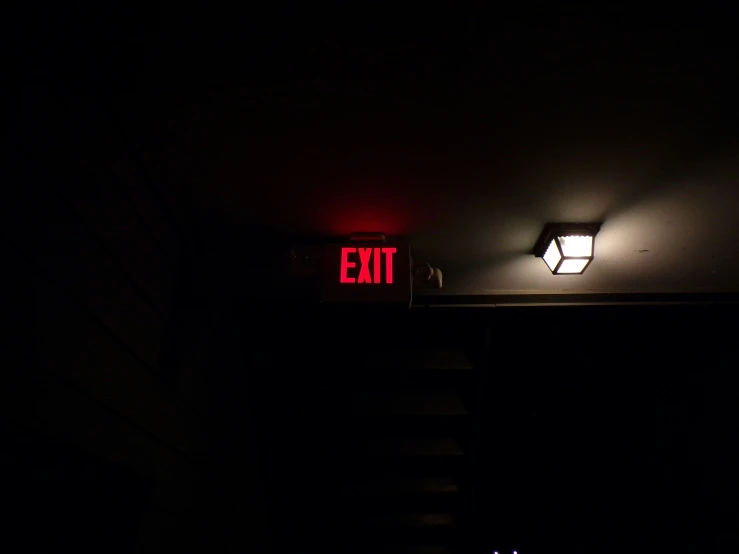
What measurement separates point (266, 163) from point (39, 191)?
1.32 meters

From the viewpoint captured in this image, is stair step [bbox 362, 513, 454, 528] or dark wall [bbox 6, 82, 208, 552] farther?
stair step [bbox 362, 513, 454, 528]

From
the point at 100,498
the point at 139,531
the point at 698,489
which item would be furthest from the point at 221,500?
the point at 698,489

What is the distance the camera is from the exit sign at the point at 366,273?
11.0 ft

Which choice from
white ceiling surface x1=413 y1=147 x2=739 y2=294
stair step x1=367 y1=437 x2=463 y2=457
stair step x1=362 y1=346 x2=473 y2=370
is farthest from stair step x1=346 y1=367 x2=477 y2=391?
white ceiling surface x1=413 y1=147 x2=739 y2=294

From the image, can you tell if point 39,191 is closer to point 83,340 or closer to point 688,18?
point 83,340

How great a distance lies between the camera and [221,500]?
3.80 m

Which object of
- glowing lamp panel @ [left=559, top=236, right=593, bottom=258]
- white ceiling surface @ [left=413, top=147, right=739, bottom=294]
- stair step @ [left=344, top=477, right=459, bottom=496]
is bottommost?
stair step @ [left=344, top=477, right=459, bottom=496]

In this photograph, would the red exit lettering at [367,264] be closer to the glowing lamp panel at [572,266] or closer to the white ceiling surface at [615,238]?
the white ceiling surface at [615,238]

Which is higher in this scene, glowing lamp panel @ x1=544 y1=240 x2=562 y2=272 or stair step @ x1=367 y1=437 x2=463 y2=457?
glowing lamp panel @ x1=544 y1=240 x2=562 y2=272

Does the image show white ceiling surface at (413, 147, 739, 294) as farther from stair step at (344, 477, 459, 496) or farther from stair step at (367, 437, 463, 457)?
stair step at (344, 477, 459, 496)

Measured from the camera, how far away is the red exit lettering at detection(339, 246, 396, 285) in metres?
3.40

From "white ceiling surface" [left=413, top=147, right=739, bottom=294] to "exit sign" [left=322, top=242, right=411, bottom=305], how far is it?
382mm

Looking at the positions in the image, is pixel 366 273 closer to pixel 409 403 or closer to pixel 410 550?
pixel 409 403

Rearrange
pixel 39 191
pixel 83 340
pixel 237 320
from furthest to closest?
pixel 237 320
pixel 83 340
pixel 39 191
